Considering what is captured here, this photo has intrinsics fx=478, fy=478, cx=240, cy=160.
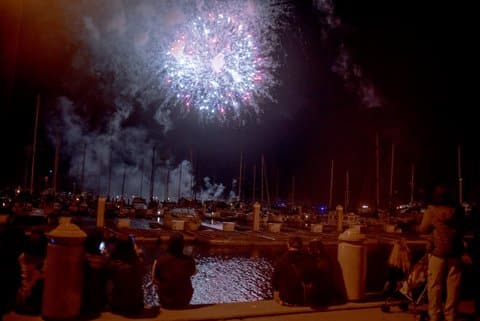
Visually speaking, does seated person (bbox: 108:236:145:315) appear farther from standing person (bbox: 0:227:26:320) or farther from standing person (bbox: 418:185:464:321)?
standing person (bbox: 418:185:464:321)

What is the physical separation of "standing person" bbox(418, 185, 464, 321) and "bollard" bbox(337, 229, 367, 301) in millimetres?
2206

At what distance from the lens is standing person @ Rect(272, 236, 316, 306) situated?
27.2 ft

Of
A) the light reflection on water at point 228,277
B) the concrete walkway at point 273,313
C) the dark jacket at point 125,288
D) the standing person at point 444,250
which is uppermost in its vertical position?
the standing person at point 444,250

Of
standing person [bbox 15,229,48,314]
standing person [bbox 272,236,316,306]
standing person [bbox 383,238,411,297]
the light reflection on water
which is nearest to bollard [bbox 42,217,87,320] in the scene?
standing person [bbox 15,229,48,314]

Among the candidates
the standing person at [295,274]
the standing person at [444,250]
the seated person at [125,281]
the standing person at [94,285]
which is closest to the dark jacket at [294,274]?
the standing person at [295,274]

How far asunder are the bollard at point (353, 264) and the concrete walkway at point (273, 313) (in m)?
0.37

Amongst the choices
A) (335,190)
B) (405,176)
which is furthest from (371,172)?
(335,190)

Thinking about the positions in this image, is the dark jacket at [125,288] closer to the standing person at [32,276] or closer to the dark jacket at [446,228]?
the standing person at [32,276]

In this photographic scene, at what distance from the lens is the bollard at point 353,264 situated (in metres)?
9.15

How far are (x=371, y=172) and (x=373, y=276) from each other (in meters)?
64.9

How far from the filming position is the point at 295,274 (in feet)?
27.0

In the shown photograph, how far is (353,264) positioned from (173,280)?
3496mm

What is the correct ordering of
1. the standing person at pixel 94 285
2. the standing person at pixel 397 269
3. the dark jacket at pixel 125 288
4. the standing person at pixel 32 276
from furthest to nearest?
the standing person at pixel 397 269 → the dark jacket at pixel 125 288 → the standing person at pixel 94 285 → the standing person at pixel 32 276

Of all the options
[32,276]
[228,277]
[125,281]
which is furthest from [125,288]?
[228,277]
